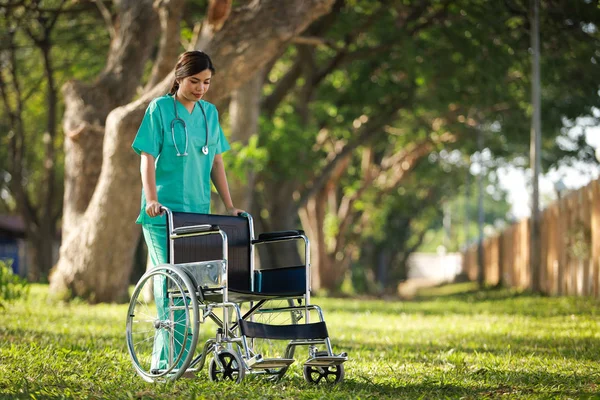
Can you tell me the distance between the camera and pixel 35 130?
33562 millimetres

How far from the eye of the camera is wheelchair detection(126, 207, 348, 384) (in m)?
5.46

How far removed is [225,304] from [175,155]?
1.15 metres

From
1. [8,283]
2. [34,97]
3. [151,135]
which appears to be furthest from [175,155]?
[34,97]

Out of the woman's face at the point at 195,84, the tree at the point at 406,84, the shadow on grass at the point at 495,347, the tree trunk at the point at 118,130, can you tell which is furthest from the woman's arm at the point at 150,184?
the tree at the point at 406,84

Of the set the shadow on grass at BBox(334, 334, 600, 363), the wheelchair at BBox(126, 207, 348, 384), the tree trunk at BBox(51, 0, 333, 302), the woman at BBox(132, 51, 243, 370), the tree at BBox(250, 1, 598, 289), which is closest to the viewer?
the wheelchair at BBox(126, 207, 348, 384)

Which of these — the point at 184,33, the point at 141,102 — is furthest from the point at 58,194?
the point at 141,102

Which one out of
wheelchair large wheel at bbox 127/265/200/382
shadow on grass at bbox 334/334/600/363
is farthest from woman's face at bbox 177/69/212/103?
shadow on grass at bbox 334/334/600/363

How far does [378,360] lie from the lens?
7.37 metres

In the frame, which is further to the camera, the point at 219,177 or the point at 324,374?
the point at 219,177

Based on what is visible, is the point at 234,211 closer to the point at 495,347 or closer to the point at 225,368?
the point at 225,368

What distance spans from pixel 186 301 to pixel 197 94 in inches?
52.1

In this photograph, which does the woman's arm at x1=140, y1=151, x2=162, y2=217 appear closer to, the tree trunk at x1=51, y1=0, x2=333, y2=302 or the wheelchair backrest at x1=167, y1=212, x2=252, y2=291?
the wheelchair backrest at x1=167, y1=212, x2=252, y2=291

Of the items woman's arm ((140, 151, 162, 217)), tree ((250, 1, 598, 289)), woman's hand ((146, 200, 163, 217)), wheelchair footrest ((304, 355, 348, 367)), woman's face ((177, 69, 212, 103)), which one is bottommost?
wheelchair footrest ((304, 355, 348, 367))

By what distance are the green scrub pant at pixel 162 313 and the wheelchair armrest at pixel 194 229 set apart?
1.01 ft
